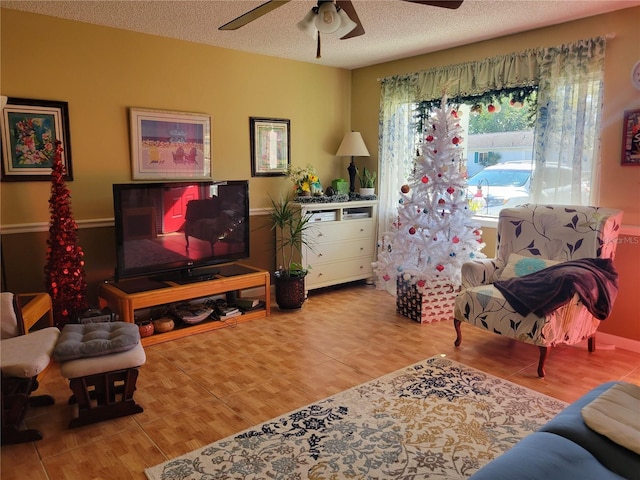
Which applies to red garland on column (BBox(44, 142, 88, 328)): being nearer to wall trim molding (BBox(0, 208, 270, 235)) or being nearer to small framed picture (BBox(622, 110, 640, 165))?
wall trim molding (BBox(0, 208, 270, 235))

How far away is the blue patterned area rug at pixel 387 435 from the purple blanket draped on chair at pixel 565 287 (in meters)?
0.54

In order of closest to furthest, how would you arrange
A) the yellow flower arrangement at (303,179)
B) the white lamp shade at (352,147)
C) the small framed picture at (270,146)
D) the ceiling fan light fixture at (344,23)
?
the ceiling fan light fixture at (344,23) < the small framed picture at (270,146) < the yellow flower arrangement at (303,179) < the white lamp shade at (352,147)

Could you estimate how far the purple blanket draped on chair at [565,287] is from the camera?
3033 millimetres

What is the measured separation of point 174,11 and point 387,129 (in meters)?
2.51

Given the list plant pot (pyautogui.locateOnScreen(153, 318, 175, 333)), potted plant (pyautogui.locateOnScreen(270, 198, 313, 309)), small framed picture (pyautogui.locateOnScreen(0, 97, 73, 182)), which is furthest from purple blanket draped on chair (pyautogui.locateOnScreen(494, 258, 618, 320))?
small framed picture (pyautogui.locateOnScreen(0, 97, 73, 182))

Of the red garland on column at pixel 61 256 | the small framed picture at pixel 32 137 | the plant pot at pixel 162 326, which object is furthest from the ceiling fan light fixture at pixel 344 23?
the plant pot at pixel 162 326

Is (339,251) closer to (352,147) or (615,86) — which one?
(352,147)

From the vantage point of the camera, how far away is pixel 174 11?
11.5ft

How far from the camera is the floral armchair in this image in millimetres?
3143

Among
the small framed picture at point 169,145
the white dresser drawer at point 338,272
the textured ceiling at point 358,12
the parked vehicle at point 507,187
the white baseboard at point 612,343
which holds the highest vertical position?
the textured ceiling at point 358,12

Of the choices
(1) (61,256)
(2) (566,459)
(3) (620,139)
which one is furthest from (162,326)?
(3) (620,139)

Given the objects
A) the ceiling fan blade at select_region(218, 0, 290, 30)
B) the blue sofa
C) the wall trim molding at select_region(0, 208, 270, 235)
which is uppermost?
the ceiling fan blade at select_region(218, 0, 290, 30)

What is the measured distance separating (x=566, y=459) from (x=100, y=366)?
215cm

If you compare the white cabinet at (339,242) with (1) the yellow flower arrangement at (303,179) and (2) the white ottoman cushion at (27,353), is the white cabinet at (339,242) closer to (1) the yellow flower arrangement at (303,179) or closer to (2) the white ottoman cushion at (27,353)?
(1) the yellow flower arrangement at (303,179)
